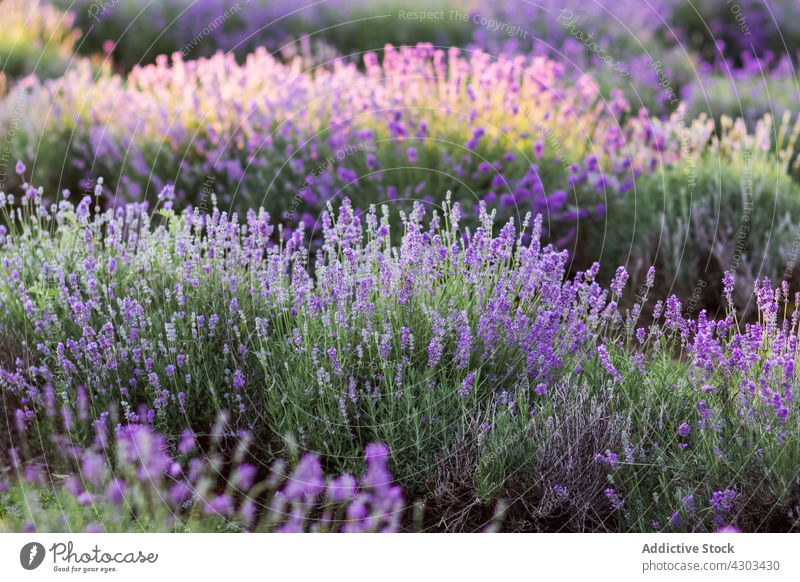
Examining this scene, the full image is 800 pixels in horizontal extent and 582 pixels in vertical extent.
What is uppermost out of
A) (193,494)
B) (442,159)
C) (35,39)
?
(35,39)

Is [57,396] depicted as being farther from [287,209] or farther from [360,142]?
[360,142]

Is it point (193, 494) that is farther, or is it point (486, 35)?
point (486, 35)

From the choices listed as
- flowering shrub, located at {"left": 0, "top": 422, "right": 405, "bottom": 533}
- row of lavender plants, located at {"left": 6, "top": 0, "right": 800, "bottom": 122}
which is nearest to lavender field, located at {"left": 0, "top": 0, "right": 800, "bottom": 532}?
flowering shrub, located at {"left": 0, "top": 422, "right": 405, "bottom": 533}

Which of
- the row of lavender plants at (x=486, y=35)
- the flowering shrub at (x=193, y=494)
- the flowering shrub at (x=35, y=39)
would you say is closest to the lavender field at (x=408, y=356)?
the flowering shrub at (x=193, y=494)

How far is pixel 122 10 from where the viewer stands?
36.0 feet

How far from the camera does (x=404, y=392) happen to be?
3.08 m

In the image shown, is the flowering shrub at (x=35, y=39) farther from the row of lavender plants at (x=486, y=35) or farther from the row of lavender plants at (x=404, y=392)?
the row of lavender plants at (x=404, y=392)

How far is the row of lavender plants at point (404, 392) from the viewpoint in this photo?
119 inches

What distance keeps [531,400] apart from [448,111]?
262 cm

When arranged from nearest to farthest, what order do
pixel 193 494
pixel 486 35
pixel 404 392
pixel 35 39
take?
pixel 404 392, pixel 193 494, pixel 486 35, pixel 35 39

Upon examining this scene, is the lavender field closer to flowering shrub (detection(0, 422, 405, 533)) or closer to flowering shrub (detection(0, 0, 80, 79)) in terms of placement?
flowering shrub (detection(0, 422, 405, 533))

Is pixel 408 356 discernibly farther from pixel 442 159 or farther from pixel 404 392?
pixel 442 159

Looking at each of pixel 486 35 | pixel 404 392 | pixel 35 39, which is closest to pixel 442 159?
pixel 404 392

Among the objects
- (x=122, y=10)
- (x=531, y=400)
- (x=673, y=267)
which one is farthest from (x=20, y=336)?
(x=122, y=10)
